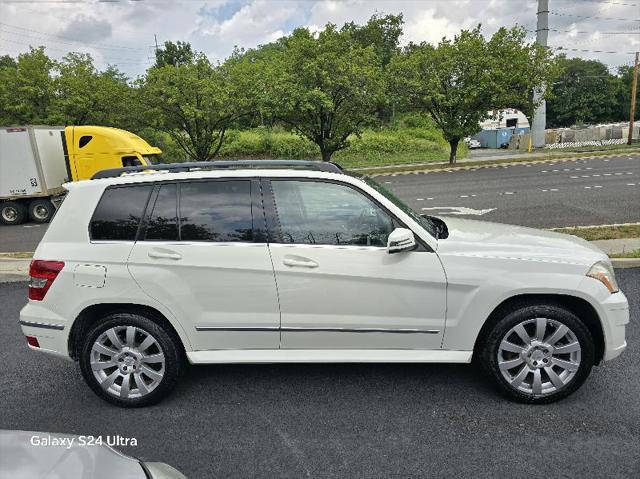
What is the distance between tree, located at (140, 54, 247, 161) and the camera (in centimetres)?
1968

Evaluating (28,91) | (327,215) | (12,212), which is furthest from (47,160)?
(327,215)

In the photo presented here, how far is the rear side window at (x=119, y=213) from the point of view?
3.19m

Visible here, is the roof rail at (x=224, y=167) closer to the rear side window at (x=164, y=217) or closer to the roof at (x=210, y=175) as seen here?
the roof at (x=210, y=175)

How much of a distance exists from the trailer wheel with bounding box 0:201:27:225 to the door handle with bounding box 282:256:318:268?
42.6ft

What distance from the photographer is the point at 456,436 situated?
2801mm

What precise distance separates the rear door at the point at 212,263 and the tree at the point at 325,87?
56.9ft

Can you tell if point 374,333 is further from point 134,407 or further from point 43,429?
point 43,429

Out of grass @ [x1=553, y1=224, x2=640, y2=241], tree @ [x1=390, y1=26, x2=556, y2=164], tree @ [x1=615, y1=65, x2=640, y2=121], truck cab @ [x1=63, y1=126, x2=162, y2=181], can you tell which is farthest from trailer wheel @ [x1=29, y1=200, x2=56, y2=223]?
tree @ [x1=615, y1=65, x2=640, y2=121]

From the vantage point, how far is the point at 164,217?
3195 mm

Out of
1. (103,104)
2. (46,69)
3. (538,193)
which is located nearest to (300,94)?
(103,104)

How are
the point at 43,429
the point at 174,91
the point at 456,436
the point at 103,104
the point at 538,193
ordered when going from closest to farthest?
the point at 456,436 → the point at 43,429 → the point at 538,193 → the point at 174,91 → the point at 103,104

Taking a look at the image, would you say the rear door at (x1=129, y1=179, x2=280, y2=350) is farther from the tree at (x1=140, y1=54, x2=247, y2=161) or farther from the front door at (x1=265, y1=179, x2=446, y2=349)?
the tree at (x1=140, y1=54, x2=247, y2=161)

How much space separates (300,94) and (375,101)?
357 cm

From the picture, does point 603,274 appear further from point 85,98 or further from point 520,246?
point 85,98
